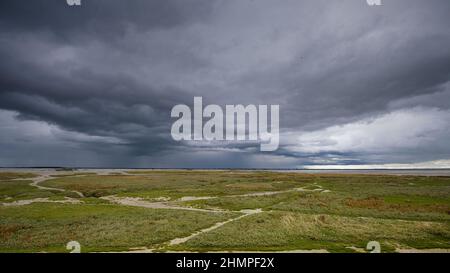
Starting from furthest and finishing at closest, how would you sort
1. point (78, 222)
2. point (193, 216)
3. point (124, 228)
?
point (193, 216), point (78, 222), point (124, 228)

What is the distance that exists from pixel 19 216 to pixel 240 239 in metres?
33.7
